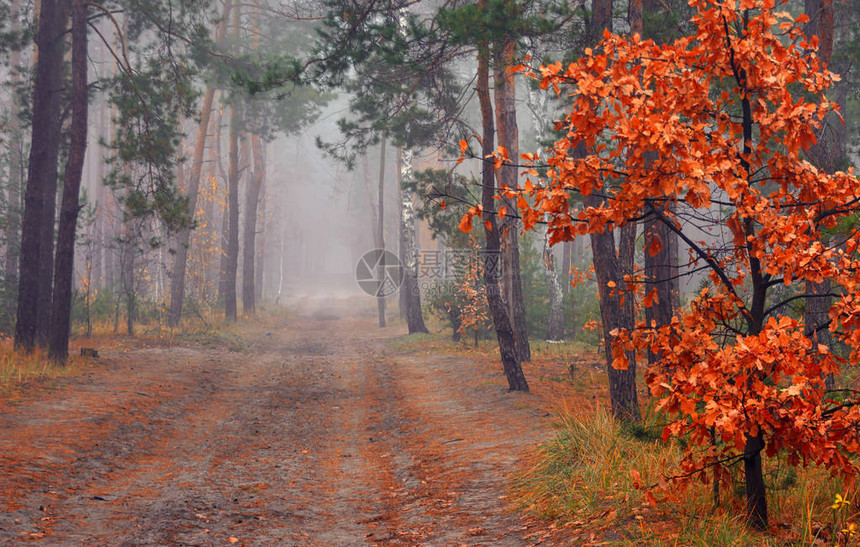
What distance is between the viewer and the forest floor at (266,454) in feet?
17.7

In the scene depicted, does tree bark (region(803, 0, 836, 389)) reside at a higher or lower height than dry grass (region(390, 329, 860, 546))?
higher

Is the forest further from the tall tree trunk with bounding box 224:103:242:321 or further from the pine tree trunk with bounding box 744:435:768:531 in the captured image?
the tall tree trunk with bounding box 224:103:242:321

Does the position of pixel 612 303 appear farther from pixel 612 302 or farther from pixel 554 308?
pixel 554 308

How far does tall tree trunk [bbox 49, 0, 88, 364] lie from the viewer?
1239 centimetres

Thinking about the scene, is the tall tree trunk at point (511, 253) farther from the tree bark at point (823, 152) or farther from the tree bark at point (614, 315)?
the tree bark at point (823, 152)

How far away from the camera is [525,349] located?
1504cm

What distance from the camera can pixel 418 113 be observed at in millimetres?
16984

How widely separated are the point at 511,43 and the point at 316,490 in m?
7.28

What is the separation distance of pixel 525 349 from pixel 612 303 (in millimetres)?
6911

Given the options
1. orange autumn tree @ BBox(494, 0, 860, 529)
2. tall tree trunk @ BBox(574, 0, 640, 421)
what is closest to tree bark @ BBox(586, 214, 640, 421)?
tall tree trunk @ BBox(574, 0, 640, 421)

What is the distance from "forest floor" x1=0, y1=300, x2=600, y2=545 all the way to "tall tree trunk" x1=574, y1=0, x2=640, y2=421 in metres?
0.99

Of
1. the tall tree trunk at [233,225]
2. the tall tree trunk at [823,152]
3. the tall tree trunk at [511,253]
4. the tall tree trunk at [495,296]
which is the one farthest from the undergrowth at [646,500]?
the tall tree trunk at [233,225]

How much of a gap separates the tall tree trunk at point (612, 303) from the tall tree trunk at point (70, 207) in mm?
9559

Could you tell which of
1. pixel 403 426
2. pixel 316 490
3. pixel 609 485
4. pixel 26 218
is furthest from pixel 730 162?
pixel 26 218
